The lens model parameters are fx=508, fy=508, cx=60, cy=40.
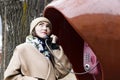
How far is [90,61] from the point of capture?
15.2ft

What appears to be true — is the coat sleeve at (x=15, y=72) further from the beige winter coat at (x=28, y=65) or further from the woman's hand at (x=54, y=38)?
the woman's hand at (x=54, y=38)

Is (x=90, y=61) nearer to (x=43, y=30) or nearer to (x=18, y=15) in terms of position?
(x=43, y=30)

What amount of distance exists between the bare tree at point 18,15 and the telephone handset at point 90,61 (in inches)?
93.7

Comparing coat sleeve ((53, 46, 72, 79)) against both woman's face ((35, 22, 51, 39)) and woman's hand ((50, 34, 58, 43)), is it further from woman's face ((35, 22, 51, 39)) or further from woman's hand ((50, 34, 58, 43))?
woman's face ((35, 22, 51, 39))

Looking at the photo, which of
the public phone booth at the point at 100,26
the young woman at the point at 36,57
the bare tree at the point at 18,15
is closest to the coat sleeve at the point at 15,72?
the young woman at the point at 36,57

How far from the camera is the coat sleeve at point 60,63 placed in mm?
4906

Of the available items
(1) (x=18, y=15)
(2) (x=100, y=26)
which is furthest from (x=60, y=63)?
(1) (x=18, y=15)

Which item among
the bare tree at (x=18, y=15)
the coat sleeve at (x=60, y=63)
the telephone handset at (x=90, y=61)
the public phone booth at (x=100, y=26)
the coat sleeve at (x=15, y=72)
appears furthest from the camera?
the bare tree at (x=18, y=15)

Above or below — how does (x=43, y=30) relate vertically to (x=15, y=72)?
above

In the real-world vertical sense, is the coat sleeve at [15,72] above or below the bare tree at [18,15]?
below

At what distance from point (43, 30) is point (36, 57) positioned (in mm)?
265

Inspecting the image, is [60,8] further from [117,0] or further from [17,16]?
[17,16]

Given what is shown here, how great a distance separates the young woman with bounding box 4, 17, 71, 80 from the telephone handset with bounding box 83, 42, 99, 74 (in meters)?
0.26

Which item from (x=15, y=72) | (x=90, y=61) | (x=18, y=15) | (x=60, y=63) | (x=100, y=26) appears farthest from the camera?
(x=18, y=15)
